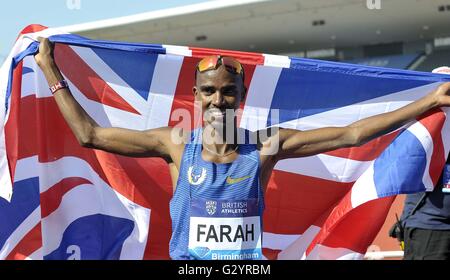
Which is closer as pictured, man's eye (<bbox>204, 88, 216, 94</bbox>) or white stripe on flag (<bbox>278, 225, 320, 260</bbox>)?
man's eye (<bbox>204, 88, 216, 94</bbox>)

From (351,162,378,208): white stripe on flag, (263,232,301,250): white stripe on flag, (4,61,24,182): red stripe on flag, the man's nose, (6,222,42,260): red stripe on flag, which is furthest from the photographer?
(263,232,301,250): white stripe on flag

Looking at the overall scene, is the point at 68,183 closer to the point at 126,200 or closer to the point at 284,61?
the point at 126,200

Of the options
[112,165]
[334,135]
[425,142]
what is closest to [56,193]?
[112,165]

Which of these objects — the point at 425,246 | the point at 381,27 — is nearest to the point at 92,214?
the point at 425,246

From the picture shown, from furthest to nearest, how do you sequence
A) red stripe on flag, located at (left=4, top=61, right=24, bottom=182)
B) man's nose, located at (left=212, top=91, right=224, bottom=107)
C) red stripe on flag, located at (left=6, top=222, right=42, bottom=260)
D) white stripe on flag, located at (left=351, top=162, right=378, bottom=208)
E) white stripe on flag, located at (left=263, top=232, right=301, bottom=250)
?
white stripe on flag, located at (left=263, top=232, right=301, bottom=250), white stripe on flag, located at (left=351, top=162, right=378, bottom=208), red stripe on flag, located at (left=6, top=222, right=42, bottom=260), red stripe on flag, located at (left=4, top=61, right=24, bottom=182), man's nose, located at (left=212, top=91, right=224, bottom=107)

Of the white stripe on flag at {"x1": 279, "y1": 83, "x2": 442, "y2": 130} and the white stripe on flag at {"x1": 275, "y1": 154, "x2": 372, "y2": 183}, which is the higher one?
the white stripe on flag at {"x1": 279, "y1": 83, "x2": 442, "y2": 130}

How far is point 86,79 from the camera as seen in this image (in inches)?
155

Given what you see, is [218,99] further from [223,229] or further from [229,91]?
[223,229]

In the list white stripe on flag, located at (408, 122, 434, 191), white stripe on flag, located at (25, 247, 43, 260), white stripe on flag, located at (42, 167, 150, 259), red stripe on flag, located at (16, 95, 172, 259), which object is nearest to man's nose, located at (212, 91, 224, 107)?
red stripe on flag, located at (16, 95, 172, 259)

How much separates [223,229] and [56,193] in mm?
1309

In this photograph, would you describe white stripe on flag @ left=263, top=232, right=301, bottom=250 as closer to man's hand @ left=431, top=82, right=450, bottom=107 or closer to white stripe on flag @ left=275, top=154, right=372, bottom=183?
white stripe on flag @ left=275, top=154, right=372, bottom=183

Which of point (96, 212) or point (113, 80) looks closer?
point (96, 212)

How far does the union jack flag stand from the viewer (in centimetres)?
374

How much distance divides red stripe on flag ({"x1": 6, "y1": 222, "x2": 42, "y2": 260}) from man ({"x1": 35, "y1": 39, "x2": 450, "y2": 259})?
906mm
